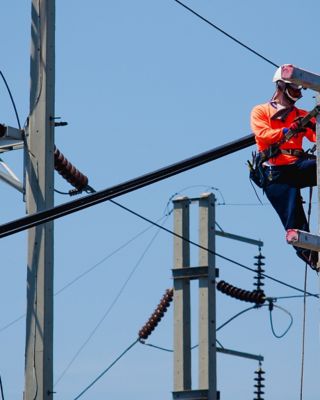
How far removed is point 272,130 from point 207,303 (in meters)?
5.87

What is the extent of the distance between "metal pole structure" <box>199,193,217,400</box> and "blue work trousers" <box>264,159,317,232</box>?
203 inches

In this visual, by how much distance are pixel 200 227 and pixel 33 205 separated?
208 inches

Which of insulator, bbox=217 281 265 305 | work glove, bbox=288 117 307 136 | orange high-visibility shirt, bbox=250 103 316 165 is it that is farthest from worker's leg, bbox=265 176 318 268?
insulator, bbox=217 281 265 305

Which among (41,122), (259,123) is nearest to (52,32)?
(41,122)

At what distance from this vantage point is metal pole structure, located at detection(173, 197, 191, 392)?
18.2 meters

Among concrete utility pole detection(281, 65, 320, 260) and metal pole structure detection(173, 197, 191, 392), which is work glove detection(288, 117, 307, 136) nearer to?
concrete utility pole detection(281, 65, 320, 260)

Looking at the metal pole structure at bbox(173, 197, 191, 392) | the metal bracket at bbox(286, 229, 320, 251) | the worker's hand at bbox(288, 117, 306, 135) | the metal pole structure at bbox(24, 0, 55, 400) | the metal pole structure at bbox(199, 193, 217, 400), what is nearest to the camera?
the metal bracket at bbox(286, 229, 320, 251)

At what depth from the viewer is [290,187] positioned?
1293 centimetres

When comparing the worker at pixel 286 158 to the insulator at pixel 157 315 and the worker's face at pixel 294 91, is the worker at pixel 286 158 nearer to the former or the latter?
the worker's face at pixel 294 91

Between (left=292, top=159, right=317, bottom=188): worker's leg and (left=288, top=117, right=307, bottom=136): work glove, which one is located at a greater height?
(left=288, top=117, right=307, bottom=136): work glove

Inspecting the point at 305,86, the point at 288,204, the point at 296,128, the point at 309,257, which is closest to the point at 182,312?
the point at 288,204

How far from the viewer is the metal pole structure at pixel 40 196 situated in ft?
44.1

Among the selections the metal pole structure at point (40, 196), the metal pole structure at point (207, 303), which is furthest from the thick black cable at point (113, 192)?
the metal pole structure at point (207, 303)

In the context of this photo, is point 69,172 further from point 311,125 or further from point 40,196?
point 311,125
